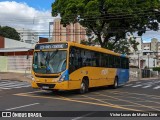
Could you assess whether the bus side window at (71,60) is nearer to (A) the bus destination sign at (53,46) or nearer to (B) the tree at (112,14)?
(A) the bus destination sign at (53,46)

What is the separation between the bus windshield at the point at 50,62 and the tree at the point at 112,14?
74.9 ft

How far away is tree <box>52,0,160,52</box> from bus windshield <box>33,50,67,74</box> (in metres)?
22.8

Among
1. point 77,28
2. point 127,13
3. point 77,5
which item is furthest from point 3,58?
point 77,28

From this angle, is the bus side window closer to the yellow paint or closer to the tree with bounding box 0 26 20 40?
the yellow paint

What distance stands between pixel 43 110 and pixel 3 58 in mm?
36200

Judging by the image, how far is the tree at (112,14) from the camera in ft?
139

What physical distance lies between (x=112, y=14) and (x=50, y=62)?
2431cm

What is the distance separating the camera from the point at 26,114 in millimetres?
12578

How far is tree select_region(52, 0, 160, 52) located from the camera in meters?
42.5

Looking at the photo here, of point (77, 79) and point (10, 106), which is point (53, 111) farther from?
point (77, 79)

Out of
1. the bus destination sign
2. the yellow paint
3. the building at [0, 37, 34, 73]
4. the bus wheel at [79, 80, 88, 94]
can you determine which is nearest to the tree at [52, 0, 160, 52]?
the building at [0, 37, 34, 73]

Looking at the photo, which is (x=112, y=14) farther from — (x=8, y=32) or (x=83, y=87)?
(x=8, y=32)

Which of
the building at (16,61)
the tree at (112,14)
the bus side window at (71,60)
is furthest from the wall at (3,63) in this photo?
the bus side window at (71,60)

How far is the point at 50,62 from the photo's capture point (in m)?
20.0
